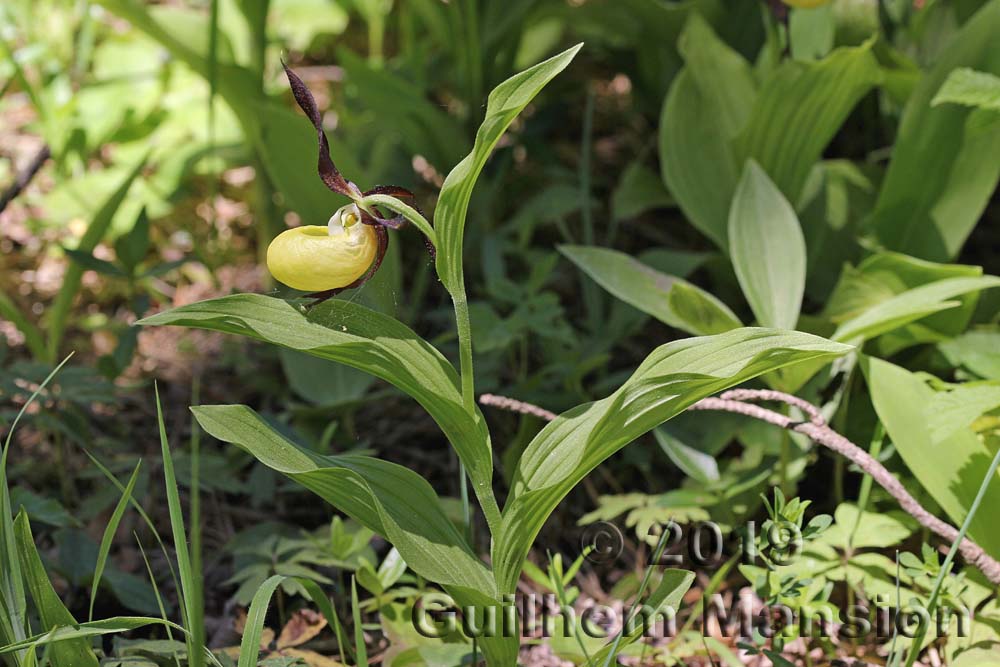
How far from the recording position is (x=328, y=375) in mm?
1557

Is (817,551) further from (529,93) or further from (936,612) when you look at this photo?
(529,93)

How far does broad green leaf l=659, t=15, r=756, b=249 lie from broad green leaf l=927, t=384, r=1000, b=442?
549mm

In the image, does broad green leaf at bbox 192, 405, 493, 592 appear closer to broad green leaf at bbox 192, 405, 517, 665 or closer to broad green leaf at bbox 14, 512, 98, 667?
broad green leaf at bbox 192, 405, 517, 665

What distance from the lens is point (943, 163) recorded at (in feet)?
4.79

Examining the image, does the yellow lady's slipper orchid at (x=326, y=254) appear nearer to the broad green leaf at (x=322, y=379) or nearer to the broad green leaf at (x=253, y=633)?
the broad green leaf at (x=253, y=633)

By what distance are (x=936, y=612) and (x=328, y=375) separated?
0.96 m

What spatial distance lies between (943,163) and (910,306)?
1.23 ft

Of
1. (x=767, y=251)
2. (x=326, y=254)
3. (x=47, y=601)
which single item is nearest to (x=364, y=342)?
(x=326, y=254)

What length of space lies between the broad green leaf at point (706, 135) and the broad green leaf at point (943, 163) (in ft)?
0.83

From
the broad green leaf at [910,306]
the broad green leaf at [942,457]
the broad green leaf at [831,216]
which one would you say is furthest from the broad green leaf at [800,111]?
the broad green leaf at [942,457]

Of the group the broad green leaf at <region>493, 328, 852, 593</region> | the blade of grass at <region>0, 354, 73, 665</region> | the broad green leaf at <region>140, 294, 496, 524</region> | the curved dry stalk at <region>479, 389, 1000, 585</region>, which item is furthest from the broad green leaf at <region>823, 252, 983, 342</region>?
the blade of grass at <region>0, 354, 73, 665</region>

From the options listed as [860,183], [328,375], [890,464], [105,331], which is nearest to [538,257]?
[328,375]

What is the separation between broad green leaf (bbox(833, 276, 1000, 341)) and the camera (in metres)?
1.20

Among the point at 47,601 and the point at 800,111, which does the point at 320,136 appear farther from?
the point at 800,111
